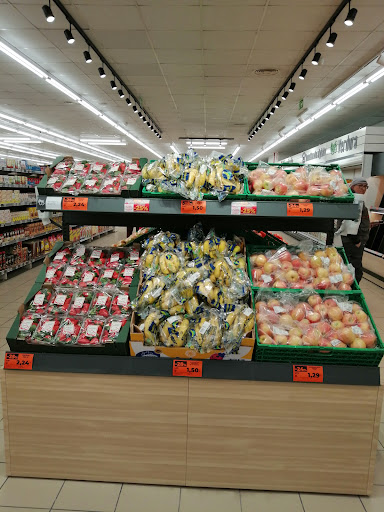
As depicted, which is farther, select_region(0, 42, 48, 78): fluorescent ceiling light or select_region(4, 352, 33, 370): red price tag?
select_region(0, 42, 48, 78): fluorescent ceiling light

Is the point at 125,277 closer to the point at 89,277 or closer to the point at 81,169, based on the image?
the point at 89,277

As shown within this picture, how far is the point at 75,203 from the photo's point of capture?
6.79 feet

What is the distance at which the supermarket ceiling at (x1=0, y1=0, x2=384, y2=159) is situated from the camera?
4.98 metres

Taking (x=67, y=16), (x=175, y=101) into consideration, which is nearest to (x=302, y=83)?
(x=175, y=101)

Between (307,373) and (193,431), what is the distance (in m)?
0.68

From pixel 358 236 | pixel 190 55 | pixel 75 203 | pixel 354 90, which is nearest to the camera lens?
pixel 75 203

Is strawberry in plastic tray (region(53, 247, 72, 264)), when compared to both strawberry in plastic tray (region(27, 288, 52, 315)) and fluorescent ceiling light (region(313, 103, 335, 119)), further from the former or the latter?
fluorescent ceiling light (region(313, 103, 335, 119))

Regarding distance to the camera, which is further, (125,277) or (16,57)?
(16,57)

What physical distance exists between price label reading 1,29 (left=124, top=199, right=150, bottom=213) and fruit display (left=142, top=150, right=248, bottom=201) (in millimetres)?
95

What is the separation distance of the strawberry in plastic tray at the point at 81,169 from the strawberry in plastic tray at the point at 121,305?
0.80m

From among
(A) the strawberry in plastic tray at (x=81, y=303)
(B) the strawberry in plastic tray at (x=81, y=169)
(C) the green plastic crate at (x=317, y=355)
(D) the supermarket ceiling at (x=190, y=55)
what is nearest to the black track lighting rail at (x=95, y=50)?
(D) the supermarket ceiling at (x=190, y=55)

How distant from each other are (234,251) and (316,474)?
130cm

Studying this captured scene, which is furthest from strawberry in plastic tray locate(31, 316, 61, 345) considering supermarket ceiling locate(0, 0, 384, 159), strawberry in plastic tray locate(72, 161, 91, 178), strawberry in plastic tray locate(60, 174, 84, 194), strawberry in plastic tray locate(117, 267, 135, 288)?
supermarket ceiling locate(0, 0, 384, 159)

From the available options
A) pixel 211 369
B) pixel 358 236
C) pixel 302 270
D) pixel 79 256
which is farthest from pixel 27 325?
pixel 358 236
